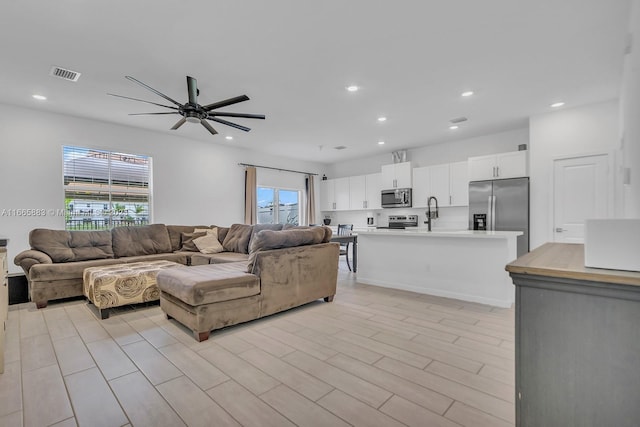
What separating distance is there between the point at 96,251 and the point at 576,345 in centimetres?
525

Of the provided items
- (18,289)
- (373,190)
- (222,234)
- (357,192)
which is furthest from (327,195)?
(18,289)

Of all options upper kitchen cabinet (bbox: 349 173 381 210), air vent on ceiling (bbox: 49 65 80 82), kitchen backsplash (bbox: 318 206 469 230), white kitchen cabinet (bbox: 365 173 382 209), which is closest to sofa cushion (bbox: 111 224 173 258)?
air vent on ceiling (bbox: 49 65 80 82)

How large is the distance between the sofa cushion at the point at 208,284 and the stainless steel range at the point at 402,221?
4881 millimetres

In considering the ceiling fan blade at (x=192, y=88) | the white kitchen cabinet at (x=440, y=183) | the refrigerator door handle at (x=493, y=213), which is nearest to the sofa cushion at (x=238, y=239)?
the ceiling fan blade at (x=192, y=88)

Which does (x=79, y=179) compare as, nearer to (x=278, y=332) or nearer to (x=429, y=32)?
(x=278, y=332)

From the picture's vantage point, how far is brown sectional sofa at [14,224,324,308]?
351 centimetres

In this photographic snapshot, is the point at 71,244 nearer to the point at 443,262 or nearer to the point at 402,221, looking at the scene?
the point at 443,262

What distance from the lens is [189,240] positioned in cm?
534

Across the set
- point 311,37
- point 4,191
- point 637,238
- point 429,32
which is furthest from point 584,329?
point 4,191

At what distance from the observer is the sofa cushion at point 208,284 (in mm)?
2490

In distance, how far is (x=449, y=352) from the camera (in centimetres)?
222

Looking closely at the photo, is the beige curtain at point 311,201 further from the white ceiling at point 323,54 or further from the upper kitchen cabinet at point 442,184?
the white ceiling at point 323,54

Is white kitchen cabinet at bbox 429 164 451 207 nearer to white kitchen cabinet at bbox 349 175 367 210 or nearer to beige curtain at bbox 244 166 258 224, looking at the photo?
white kitchen cabinet at bbox 349 175 367 210

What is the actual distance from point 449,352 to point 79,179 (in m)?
5.73
